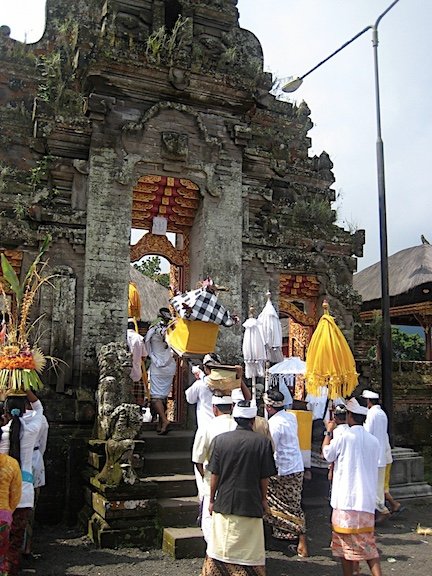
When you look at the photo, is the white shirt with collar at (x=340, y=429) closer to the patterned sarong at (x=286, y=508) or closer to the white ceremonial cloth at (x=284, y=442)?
the white ceremonial cloth at (x=284, y=442)

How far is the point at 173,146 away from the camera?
10.2 m

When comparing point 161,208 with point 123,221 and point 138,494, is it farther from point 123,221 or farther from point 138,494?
point 138,494

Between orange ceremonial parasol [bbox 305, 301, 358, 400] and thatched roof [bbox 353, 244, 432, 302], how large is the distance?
7.50 m

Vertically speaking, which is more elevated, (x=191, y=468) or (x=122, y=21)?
(x=122, y=21)

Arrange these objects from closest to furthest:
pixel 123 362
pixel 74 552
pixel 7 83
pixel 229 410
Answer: pixel 229 410 < pixel 74 552 < pixel 123 362 < pixel 7 83

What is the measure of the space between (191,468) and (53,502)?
2.04 m

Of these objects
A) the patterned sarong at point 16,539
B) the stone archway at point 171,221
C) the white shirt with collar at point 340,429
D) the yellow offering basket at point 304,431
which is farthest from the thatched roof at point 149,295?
the white shirt with collar at point 340,429

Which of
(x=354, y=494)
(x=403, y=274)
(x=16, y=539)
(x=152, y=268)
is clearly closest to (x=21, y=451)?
(x=16, y=539)

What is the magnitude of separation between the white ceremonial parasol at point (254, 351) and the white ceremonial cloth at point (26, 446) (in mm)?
3797

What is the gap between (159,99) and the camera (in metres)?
10.4

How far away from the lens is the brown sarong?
4758mm

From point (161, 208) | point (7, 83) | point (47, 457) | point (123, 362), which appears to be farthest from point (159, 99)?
point (47, 457)

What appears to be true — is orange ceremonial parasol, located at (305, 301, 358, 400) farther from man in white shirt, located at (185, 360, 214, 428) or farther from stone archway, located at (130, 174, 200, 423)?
stone archway, located at (130, 174, 200, 423)

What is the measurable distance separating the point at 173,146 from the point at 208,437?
6151mm
